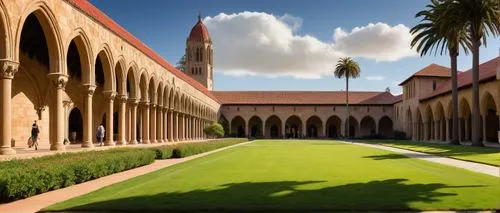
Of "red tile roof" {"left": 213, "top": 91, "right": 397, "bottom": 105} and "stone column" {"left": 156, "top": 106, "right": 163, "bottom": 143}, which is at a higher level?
"red tile roof" {"left": 213, "top": 91, "right": 397, "bottom": 105}

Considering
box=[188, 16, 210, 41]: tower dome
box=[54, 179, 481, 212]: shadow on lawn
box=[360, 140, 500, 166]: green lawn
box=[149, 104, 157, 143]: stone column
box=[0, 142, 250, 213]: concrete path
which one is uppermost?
box=[188, 16, 210, 41]: tower dome

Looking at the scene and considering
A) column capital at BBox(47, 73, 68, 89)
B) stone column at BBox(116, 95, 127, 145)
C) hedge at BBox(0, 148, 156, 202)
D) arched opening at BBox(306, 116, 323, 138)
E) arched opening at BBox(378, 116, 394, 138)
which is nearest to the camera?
hedge at BBox(0, 148, 156, 202)

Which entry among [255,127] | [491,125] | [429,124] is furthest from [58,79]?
[255,127]

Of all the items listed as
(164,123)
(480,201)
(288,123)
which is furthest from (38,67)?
(288,123)

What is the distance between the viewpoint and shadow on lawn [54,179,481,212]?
8.98m

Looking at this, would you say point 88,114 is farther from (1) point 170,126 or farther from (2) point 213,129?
(2) point 213,129

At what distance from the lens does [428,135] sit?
5978 cm

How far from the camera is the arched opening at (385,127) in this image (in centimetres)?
8244

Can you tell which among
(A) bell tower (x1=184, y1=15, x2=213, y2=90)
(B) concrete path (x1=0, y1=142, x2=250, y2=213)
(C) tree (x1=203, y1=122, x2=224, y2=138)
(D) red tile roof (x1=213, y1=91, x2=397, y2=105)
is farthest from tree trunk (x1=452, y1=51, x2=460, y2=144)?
(A) bell tower (x1=184, y1=15, x2=213, y2=90)

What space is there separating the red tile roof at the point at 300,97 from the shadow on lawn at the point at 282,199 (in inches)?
2728

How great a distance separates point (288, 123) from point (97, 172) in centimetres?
7119

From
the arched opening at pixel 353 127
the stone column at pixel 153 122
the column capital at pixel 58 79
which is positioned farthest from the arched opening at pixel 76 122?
the arched opening at pixel 353 127

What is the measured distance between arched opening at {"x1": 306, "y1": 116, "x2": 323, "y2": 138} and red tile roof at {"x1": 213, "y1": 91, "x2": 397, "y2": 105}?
12.5ft

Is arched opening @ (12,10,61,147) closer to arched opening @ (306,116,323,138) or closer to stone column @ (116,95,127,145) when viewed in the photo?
stone column @ (116,95,127,145)
